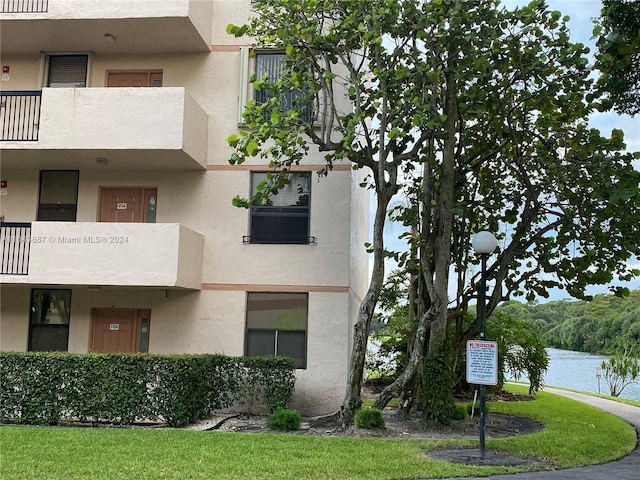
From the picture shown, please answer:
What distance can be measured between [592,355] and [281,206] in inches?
979

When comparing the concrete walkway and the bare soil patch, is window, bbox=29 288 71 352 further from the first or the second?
the concrete walkway

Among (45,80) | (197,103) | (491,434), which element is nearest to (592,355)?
(491,434)

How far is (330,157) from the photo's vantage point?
13453 mm

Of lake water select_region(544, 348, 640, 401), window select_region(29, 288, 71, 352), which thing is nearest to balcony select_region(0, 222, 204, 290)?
window select_region(29, 288, 71, 352)

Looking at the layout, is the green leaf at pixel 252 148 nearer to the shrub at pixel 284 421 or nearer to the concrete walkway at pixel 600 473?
the shrub at pixel 284 421

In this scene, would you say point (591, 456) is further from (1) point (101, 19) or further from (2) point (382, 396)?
(1) point (101, 19)

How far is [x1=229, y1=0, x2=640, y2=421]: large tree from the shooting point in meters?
12.4

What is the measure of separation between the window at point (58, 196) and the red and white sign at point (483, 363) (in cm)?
1006

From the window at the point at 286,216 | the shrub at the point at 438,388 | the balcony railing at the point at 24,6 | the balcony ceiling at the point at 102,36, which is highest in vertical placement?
the balcony railing at the point at 24,6

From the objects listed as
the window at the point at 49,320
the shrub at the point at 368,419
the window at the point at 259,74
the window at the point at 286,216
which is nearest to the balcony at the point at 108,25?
the window at the point at 259,74

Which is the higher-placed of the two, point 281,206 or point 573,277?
point 281,206

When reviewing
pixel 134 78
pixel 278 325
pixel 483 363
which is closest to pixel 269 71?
pixel 134 78

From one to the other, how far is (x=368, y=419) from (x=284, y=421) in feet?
5.07

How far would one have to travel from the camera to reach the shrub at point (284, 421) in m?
12.5
